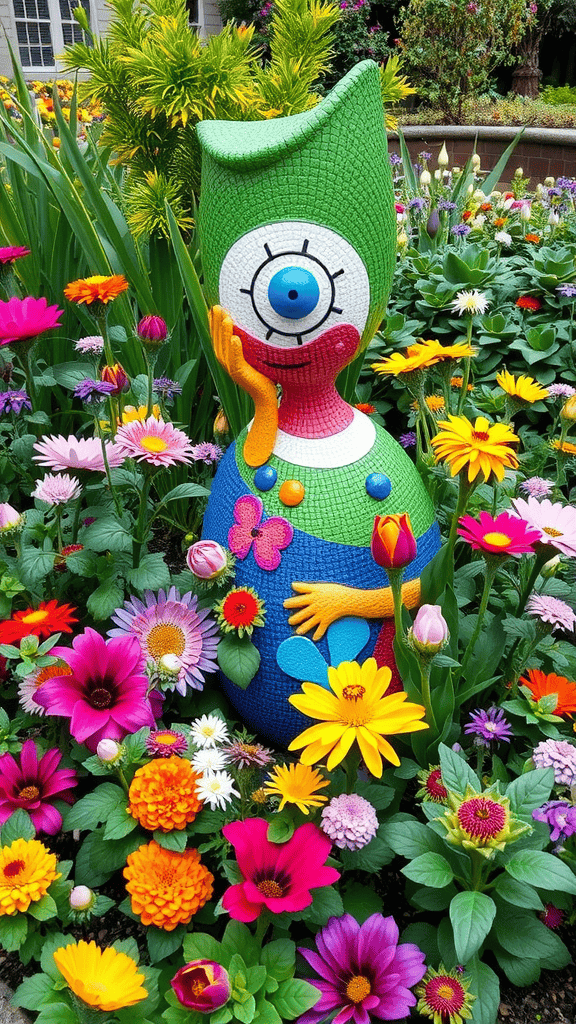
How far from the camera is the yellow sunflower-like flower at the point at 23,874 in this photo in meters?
0.74

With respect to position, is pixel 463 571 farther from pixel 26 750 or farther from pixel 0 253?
pixel 0 253

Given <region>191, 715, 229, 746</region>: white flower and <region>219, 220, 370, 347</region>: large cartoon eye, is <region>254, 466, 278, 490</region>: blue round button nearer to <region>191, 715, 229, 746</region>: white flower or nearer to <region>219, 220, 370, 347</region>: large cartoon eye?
<region>219, 220, 370, 347</region>: large cartoon eye

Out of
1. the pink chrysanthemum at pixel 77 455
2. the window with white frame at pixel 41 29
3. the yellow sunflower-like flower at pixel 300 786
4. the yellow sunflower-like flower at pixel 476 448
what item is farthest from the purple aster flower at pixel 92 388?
the window with white frame at pixel 41 29

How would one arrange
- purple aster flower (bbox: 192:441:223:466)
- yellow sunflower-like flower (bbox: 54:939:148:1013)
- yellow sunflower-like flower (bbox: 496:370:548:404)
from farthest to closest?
purple aster flower (bbox: 192:441:223:466)
yellow sunflower-like flower (bbox: 496:370:548:404)
yellow sunflower-like flower (bbox: 54:939:148:1013)

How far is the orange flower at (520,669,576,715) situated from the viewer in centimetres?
91

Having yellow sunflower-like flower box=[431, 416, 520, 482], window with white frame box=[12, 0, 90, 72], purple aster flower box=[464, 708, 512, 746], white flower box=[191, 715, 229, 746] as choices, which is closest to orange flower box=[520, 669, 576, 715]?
purple aster flower box=[464, 708, 512, 746]

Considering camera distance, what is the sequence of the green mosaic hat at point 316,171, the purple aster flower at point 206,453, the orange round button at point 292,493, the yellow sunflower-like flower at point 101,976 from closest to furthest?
the yellow sunflower-like flower at point 101,976 → the green mosaic hat at point 316,171 → the orange round button at point 292,493 → the purple aster flower at point 206,453

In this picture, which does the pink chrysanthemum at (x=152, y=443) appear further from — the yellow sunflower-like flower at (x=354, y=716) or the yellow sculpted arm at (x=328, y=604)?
the yellow sunflower-like flower at (x=354, y=716)

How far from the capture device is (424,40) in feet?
23.3

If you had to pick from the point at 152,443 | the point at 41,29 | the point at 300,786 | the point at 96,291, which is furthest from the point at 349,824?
the point at 41,29

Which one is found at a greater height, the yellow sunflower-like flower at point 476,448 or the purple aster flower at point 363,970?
the yellow sunflower-like flower at point 476,448

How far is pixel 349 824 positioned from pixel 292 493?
0.40m

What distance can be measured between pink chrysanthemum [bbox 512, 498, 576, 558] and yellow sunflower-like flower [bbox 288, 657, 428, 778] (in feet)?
0.90

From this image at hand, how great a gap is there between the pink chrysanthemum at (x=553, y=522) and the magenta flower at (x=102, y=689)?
50 centimetres
